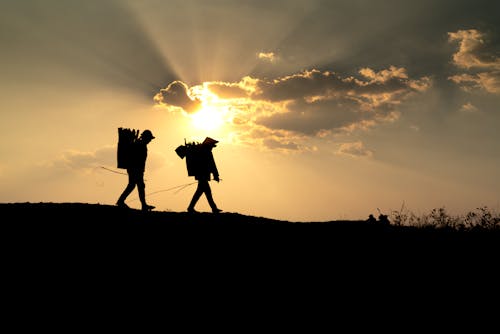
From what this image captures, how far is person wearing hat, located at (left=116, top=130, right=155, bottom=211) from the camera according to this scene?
1122cm

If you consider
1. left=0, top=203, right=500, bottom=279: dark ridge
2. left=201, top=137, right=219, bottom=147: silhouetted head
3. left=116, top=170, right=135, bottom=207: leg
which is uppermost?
left=201, top=137, right=219, bottom=147: silhouetted head

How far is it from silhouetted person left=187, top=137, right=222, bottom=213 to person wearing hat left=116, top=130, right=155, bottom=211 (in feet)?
4.47

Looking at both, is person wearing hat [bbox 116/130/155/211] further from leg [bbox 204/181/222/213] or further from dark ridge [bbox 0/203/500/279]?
leg [bbox 204/181/222/213]

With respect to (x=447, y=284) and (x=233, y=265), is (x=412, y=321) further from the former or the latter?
(x=233, y=265)

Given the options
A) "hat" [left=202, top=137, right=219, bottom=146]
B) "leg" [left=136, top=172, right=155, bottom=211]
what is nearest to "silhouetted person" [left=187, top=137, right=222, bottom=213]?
"hat" [left=202, top=137, right=219, bottom=146]

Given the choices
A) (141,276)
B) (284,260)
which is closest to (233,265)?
(284,260)

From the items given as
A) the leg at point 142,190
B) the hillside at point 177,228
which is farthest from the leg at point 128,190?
the hillside at point 177,228

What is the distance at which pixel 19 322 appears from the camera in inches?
202

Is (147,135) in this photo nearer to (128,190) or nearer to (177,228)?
(128,190)

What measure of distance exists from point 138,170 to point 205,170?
1.95 metres

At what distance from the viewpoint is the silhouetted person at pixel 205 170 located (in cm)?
1200

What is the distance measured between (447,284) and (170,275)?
4.49 m

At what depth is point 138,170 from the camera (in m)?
11.4

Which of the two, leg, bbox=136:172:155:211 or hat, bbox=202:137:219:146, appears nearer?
leg, bbox=136:172:155:211
